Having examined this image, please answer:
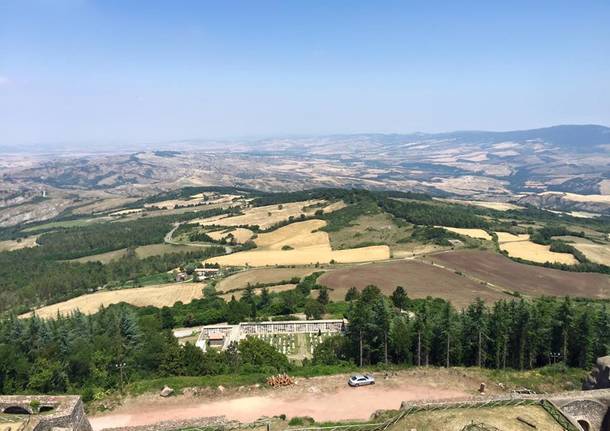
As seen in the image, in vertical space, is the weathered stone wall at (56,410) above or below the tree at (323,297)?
above

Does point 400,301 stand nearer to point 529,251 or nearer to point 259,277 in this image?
point 259,277

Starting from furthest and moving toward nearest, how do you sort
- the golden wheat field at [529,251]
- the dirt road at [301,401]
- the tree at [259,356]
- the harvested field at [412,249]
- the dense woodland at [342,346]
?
the harvested field at [412,249] < the golden wheat field at [529,251] < the tree at [259,356] < the dense woodland at [342,346] < the dirt road at [301,401]

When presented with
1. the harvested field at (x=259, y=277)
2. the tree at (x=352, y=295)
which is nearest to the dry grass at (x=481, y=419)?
the tree at (x=352, y=295)

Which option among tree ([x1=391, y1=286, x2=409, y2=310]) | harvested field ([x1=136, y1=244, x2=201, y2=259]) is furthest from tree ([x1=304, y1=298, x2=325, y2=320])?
harvested field ([x1=136, y1=244, x2=201, y2=259])

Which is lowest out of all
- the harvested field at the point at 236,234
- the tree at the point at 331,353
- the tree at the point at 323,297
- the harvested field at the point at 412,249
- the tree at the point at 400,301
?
the harvested field at the point at 236,234

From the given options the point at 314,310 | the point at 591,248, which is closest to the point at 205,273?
the point at 314,310

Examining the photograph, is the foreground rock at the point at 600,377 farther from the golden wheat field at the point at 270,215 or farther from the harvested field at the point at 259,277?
the golden wheat field at the point at 270,215

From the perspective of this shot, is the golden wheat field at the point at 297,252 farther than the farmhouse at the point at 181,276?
Yes
